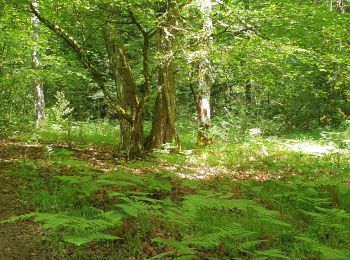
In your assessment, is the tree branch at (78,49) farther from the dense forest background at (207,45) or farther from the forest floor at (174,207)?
the forest floor at (174,207)

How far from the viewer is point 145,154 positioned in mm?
8578

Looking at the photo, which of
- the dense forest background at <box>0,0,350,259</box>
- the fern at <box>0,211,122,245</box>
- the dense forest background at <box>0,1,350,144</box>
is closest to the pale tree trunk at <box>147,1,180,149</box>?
the dense forest background at <box>0,0,350,259</box>

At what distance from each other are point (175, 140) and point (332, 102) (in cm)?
1021

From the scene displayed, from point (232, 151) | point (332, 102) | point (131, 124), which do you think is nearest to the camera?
point (131, 124)

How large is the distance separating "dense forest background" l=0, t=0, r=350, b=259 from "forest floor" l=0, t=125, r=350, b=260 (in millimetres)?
23

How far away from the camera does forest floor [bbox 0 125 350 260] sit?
3.61 metres

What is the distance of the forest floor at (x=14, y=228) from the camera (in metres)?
3.65

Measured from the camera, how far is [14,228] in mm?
4250

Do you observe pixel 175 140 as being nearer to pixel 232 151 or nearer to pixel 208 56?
pixel 232 151

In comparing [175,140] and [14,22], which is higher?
[14,22]

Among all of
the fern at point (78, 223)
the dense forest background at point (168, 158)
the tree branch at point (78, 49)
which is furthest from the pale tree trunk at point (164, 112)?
the fern at point (78, 223)

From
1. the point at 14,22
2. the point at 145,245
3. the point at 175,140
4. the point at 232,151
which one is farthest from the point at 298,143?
the point at 14,22

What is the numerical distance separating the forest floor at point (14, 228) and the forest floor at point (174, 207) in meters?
0.01

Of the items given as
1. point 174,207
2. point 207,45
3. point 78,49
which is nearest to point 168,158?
point 207,45
